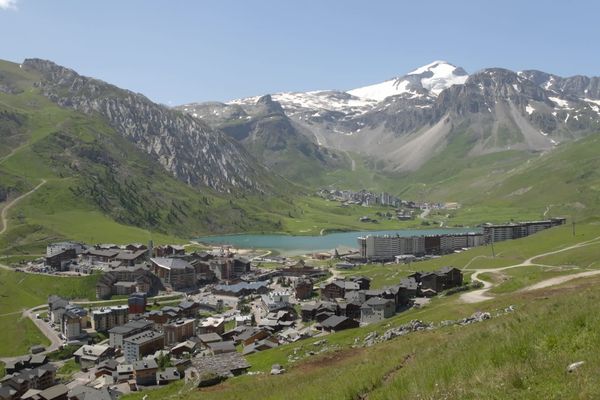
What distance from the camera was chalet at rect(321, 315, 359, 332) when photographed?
263 feet

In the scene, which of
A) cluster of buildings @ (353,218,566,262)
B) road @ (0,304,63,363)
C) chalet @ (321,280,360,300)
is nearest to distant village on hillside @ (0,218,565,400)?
chalet @ (321,280,360,300)

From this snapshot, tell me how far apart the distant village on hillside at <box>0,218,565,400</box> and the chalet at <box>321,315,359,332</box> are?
17 cm

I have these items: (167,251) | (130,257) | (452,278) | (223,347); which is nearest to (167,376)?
(223,347)

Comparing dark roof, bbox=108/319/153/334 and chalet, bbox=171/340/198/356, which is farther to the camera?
dark roof, bbox=108/319/153/334

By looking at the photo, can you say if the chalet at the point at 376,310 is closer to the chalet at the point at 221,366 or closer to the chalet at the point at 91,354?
the chalet at the point at 221,366

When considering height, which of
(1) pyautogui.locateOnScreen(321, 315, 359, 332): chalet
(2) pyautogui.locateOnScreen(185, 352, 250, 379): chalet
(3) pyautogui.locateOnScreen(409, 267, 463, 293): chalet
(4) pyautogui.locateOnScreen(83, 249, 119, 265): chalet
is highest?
(4) pyautogui.locateOnScreen(83, 249, 119, 265): chalet

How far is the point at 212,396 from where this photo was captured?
37.1 meters

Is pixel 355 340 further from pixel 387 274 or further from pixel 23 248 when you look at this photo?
pixel 23 248

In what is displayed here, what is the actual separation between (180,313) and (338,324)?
40.3 m

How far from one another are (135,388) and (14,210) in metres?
143

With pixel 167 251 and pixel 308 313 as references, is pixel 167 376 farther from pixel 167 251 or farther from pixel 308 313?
pixel 167 251

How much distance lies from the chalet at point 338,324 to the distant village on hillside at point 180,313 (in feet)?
0.54

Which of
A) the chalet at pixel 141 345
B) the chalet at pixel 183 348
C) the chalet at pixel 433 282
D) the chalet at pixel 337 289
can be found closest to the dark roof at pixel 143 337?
the chalet at pixel 141 345

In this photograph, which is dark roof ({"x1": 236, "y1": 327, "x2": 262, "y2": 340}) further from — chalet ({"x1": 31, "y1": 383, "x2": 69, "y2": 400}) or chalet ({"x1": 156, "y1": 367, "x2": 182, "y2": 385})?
chalet ({"x1": 31, "y1": 383, "x2": 69, "y2": 400})
